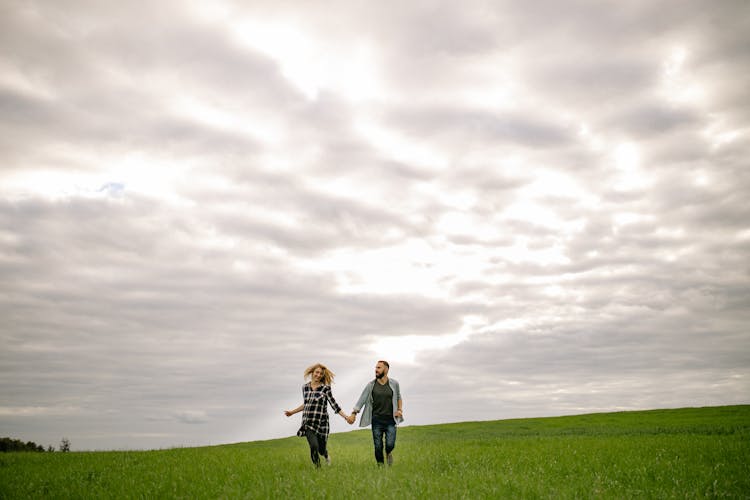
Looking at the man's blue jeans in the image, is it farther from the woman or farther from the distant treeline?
the distant treeline

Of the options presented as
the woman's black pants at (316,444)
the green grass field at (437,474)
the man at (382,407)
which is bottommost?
the green grass field at (437,474)

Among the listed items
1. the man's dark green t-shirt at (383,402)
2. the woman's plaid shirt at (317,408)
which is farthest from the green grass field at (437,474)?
the man's dark green t-shirt at (383,402)

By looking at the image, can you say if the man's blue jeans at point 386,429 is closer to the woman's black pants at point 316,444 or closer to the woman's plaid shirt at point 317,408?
the woman's plaid shirt at point 317,408

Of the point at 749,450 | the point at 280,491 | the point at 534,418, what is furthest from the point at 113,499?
the point at 534,418

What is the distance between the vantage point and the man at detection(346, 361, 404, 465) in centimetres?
1619

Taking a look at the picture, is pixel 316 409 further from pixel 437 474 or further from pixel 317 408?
pixel 437 474

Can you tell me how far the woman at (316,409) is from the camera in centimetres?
1647

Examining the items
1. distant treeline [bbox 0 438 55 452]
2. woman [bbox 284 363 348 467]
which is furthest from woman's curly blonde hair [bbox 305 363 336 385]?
distant treeline [bbox 0 438 55 452]

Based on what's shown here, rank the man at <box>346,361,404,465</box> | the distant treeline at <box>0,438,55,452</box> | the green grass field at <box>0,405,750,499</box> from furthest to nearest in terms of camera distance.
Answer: the distant treeline at <box>0,438,55,452</box> < the man at <box>346,361,404,465</box> < the green grass field at <box>0,405,750,499</box>

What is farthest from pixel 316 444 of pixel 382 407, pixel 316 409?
pixel 382 407

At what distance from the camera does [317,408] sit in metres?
16.5

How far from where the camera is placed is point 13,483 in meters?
15.1

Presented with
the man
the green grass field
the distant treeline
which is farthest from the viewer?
the distant treeline

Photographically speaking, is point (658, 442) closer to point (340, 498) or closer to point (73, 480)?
point (340, 498)
